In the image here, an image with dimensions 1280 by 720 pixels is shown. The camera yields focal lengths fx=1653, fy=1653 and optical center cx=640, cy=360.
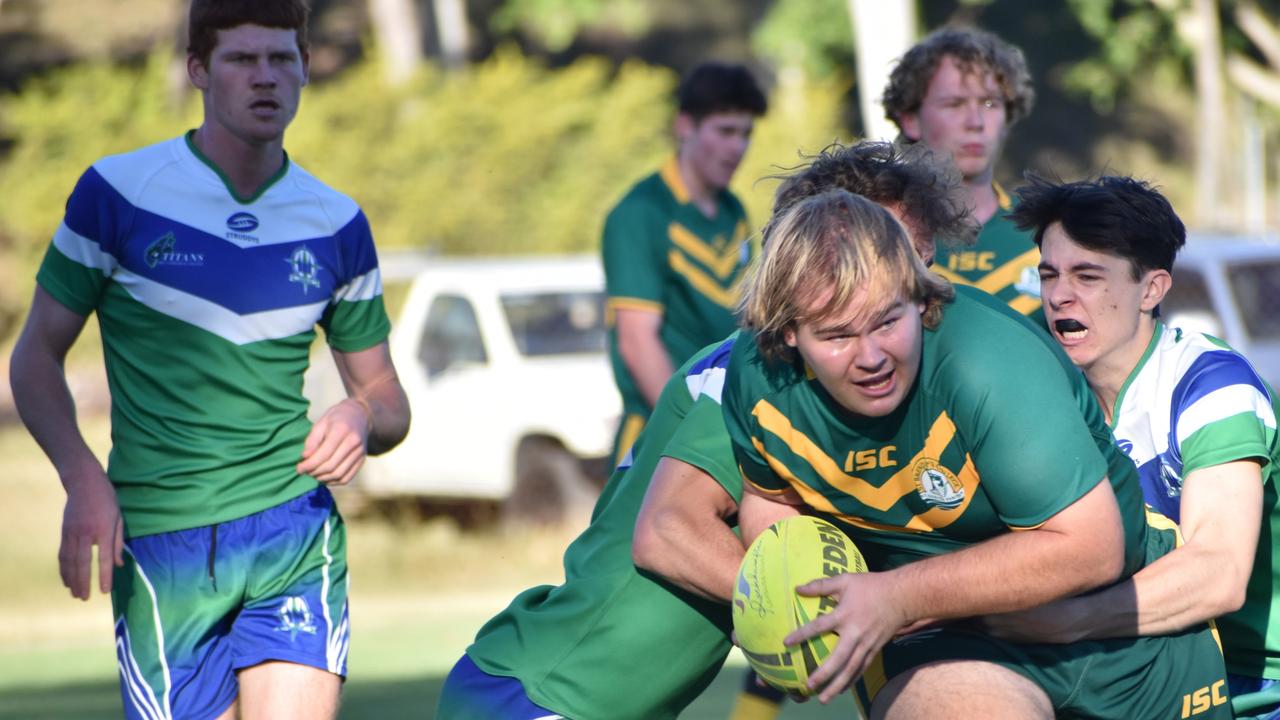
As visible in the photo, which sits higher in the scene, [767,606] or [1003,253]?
[1003,253]

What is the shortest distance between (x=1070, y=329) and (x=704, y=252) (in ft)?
9.80

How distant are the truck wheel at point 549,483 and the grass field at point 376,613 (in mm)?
201

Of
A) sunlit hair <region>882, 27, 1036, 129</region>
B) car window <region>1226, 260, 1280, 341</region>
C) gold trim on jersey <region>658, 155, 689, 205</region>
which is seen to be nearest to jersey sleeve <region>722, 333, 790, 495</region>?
sunlit hair <region>882, 27, 1036, 129</region>

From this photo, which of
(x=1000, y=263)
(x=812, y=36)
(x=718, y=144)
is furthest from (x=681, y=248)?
(x=812, y=36)

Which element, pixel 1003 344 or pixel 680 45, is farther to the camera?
pixel 680 45

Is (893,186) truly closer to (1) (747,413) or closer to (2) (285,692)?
(1) (747,413)

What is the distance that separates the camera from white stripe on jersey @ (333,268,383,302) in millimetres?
4480

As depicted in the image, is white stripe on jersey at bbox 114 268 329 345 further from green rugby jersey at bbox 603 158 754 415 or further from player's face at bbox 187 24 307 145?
green rugby jersey at bbox 603 158 754 415

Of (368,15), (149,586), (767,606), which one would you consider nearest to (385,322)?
(149,586)

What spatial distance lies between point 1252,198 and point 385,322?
60.7 ft

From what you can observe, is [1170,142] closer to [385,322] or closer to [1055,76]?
[1055,76]

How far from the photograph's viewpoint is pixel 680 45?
32.3 m

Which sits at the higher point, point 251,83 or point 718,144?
point 251,83

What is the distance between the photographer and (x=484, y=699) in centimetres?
362
